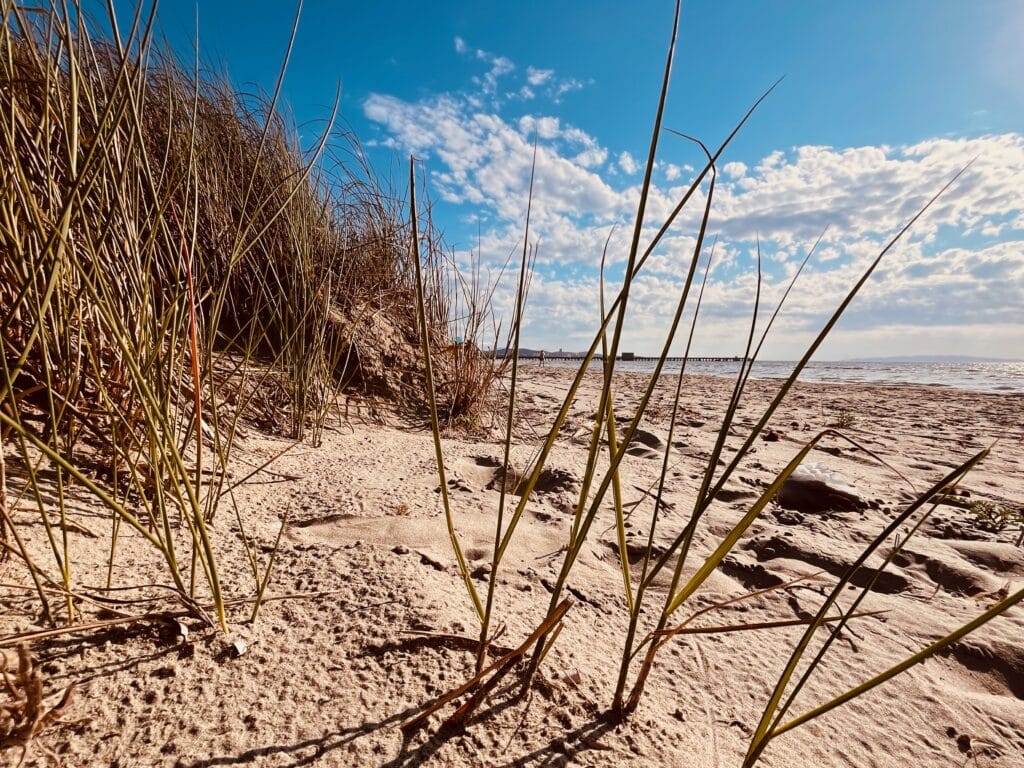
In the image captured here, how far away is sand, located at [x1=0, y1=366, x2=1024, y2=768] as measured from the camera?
2.16ft

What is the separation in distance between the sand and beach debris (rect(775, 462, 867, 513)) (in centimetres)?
21

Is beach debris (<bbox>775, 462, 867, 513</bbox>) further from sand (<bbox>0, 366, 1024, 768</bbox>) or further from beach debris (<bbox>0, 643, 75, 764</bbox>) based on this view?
beach debris (<bbox>0, 643, 75, 764</bbox>)

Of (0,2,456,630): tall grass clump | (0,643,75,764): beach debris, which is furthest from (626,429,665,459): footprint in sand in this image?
(0,643,75,764): beach debris

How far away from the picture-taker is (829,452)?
2.97 meters

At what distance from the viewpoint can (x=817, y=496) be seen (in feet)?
6.52

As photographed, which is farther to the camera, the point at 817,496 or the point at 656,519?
the point at 817,496

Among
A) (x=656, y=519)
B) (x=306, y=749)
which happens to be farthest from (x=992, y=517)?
(x=306, y=749)

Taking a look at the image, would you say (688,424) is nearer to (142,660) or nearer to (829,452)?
(829,452)

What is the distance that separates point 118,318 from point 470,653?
0.85 meters

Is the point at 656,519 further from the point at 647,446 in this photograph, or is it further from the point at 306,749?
the point at 647,446

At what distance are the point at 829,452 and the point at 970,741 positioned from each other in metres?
2.43

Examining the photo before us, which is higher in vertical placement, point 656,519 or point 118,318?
point 118,318

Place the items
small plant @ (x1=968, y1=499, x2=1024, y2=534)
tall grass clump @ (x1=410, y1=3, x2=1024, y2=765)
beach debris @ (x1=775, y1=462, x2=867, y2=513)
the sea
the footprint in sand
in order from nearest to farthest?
tall grass clump @ (x1=410, y1=3, x2=1024, y2=765)
small plant @ (x1=968, y1=499, x2=1024, y2=534)
beach debris @ (x1=775, y1=462, x2=867, y2=513)
the footprint in sand
the sea

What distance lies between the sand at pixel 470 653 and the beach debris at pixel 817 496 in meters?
0.21
